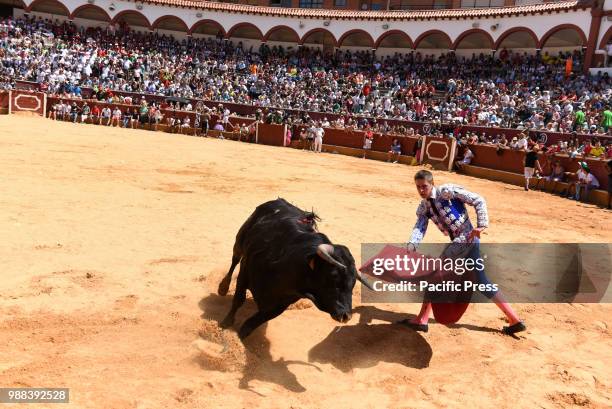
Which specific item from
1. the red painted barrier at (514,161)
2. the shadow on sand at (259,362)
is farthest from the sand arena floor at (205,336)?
the red painted barrier at (514,161)

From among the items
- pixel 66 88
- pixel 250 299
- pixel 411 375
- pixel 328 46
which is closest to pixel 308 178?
pixel 250 299

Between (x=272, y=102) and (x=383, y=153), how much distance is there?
30.8 ft

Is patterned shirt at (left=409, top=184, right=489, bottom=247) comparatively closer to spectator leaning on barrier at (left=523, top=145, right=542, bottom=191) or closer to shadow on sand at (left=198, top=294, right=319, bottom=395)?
shadow on sand at (left=198, top=294, right=319, bottom=395)

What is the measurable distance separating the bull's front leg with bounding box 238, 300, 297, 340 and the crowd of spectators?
17.1 m

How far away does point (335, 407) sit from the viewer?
2932mm

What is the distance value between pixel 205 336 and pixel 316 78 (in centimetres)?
2753

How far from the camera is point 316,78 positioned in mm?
29875

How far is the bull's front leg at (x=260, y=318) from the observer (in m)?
3.42

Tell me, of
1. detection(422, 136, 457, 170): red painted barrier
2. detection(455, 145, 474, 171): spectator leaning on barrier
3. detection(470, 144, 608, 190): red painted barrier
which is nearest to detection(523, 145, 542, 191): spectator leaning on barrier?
detection(470, 144, 608, 190): red painted barrier

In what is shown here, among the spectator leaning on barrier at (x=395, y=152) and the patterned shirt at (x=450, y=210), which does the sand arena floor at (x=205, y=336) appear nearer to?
the patterned shirt at (x=450, y=210)

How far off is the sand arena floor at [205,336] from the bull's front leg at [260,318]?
10 cm

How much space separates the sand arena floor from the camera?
304cm

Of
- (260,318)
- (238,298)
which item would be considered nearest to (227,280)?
(238,298)

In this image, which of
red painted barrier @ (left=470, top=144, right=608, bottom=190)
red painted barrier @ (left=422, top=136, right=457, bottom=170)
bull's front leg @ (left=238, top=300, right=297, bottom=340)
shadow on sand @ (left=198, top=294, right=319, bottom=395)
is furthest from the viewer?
red painted barrier @ (left=422, top=136, right=457, bottom=170)
